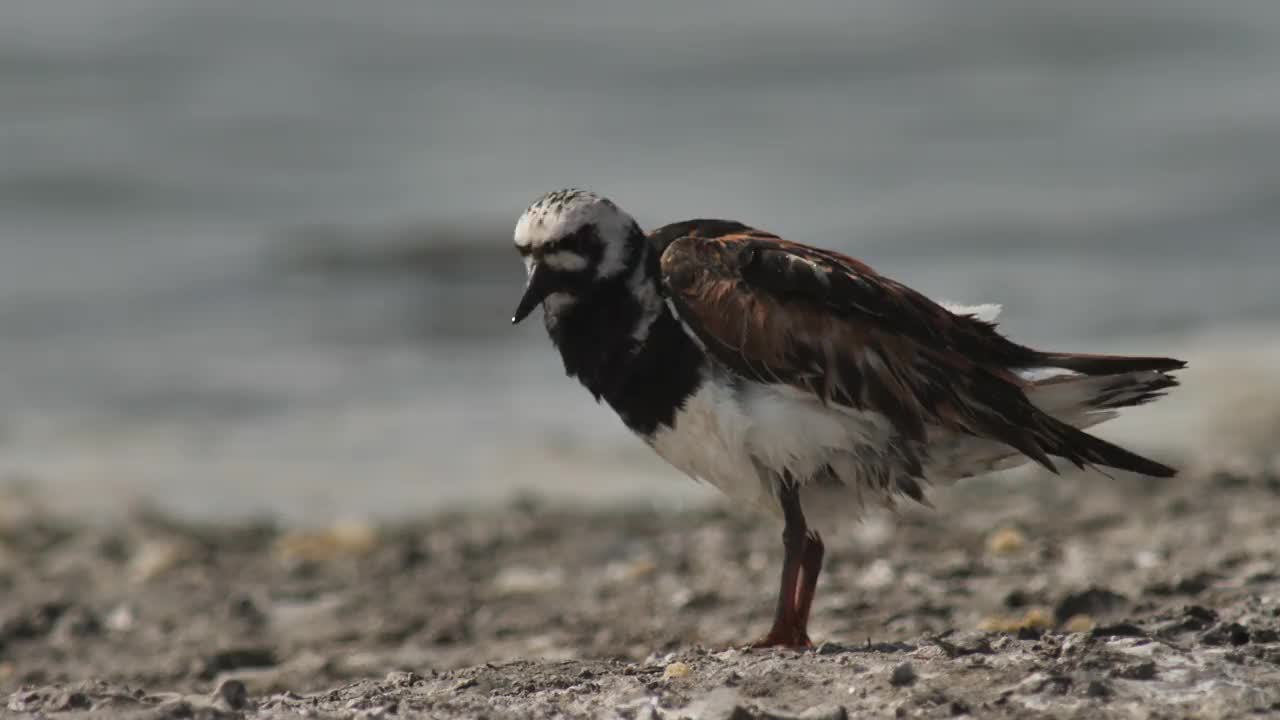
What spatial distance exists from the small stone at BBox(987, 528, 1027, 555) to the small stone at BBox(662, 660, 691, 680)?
2300mm

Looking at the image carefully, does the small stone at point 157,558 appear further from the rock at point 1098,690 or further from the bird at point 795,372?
the rock at point 1098,690

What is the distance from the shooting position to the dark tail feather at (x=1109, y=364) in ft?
14.1

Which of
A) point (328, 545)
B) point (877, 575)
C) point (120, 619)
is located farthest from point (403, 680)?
point (328, 545)

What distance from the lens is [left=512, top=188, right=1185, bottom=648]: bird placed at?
4238 millimetres

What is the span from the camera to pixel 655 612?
18.9 feet

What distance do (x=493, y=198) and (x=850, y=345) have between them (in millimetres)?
11131

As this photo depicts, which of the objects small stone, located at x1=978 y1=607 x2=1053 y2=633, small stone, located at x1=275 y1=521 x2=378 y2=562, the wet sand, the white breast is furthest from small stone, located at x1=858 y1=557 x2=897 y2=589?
small stone, located at x1=275 y1=521 x2=378 y2=562

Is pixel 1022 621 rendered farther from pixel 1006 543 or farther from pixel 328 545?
pixel 328 545

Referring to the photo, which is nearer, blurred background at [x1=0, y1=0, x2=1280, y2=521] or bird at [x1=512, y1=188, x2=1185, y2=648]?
bird at [x1=512, y1=188, x2=1185, y2=648]

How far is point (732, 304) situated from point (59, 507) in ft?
15.1

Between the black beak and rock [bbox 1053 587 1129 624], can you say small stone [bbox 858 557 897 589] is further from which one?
the black beak

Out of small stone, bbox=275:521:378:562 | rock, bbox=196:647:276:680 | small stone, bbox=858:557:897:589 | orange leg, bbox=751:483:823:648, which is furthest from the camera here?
small stone, bbox=275:521:378:562

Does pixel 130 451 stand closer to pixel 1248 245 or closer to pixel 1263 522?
pixel 1263 522

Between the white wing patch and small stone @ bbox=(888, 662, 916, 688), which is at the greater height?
the white wing patch
